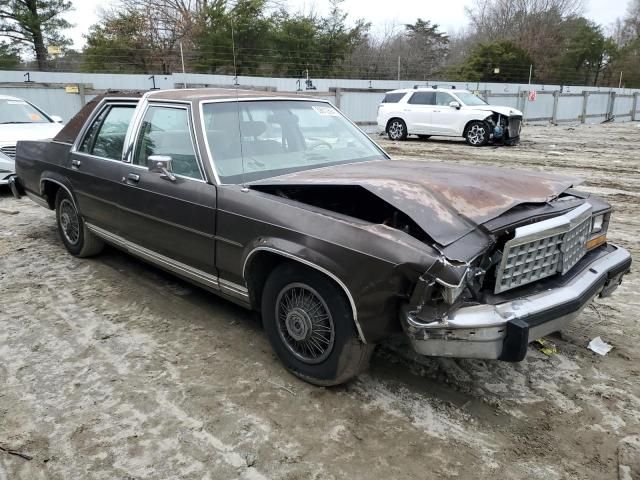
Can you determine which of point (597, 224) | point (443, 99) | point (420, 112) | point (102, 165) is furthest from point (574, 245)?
point (420, 112)

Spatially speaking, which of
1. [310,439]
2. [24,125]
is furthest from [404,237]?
[24,125]

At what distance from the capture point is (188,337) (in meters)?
3.67

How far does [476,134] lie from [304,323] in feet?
46.4

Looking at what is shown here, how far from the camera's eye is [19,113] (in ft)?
30.3

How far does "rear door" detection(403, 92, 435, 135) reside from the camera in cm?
1661

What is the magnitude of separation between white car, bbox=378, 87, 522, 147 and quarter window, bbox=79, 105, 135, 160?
1298cm

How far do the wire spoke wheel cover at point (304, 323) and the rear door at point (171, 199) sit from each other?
692 mm

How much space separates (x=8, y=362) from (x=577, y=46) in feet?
172

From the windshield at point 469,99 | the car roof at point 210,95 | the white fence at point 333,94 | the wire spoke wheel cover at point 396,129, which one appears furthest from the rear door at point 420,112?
the car roof at point 210,95

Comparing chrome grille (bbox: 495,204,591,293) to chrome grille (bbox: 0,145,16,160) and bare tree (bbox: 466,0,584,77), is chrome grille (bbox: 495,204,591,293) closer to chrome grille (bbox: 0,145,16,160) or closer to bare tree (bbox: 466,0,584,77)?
chrome grille (bbox: 0,145,16,160)

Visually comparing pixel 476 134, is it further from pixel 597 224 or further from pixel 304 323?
pixel 304 323

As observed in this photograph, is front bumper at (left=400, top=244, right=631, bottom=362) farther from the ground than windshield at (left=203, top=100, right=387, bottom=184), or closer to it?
closer to it

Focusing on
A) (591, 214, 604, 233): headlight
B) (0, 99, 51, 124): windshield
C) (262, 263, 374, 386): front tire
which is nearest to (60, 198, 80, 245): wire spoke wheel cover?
(262, 263, 374, 386): front tire

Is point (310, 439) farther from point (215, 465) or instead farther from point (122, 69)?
point (122, 69)
